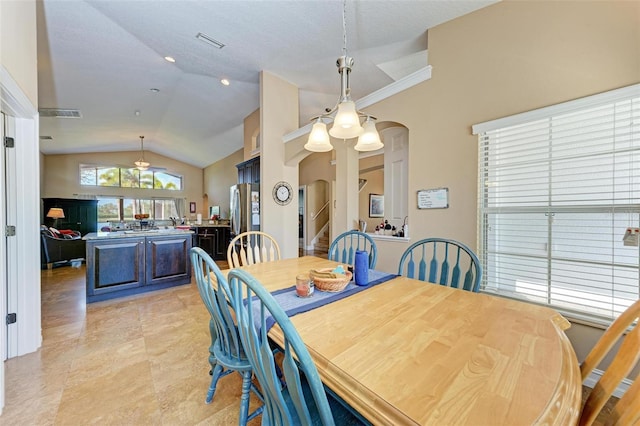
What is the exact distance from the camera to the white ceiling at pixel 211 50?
2.47 meters

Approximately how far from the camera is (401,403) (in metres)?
0.62

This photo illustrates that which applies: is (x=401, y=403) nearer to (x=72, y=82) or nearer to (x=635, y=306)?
(x=635, y=306)

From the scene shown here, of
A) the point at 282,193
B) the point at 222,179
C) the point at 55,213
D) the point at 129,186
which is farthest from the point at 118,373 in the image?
the point at 129,186

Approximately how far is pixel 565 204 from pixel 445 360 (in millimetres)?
1850

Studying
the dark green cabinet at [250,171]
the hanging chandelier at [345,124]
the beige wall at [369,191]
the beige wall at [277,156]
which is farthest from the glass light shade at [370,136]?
the beige wall at [369,191]

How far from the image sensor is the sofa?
497cm

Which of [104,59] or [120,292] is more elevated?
[104,59]

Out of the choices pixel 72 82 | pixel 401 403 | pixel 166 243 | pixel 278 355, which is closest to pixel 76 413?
pixel 278 355

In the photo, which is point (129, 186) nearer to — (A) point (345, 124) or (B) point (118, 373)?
(B) point (118, 373)

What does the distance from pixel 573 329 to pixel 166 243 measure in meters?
4.68

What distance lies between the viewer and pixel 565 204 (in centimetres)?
184

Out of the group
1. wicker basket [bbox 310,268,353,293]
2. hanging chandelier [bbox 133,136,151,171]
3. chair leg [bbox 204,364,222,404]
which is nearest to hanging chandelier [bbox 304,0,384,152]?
wicker basket [bbox 310,268,353,293]

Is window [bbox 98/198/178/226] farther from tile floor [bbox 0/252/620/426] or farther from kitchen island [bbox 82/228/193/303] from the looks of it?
tile floor [bbox 0/252/620/426]

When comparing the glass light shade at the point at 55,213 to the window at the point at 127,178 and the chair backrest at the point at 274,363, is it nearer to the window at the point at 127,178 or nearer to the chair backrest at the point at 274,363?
the window at the point at 127,178
